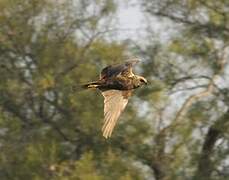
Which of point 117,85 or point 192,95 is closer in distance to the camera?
point 117,85

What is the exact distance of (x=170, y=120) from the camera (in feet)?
54.6

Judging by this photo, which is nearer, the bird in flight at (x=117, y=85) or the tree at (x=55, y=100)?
the bird in flight at (x=117, y=85)

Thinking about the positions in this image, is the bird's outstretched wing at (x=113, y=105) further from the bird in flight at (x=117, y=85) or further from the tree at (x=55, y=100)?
the tree at (x=55, y=100)

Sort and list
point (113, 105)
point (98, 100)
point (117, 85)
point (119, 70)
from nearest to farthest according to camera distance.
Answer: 1. point (113, 105)
2. point (117, 85)
3. point (119, 70)
4. point (98, 100)

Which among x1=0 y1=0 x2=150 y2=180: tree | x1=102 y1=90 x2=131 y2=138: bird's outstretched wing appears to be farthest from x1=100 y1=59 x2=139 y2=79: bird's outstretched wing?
x1=0 y1=0 x2=150 y2=180: tree

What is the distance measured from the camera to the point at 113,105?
9.39m

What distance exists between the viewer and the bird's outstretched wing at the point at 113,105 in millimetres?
8836

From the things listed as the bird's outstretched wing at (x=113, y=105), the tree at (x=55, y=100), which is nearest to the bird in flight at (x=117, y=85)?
the bird's outstretched wing at (x=113, y=105)

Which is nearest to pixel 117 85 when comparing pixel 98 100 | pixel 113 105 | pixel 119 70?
pixel 119 70

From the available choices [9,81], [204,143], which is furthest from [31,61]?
[204,143]

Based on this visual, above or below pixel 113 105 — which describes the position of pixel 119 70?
above

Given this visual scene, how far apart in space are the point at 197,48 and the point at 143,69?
37.1 inches

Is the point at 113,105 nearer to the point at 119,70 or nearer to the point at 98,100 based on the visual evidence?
the point at 119,70

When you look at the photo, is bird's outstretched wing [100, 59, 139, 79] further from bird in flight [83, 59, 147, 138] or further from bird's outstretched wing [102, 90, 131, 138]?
bird's outstretched wing [102, 90, 131, 138]
